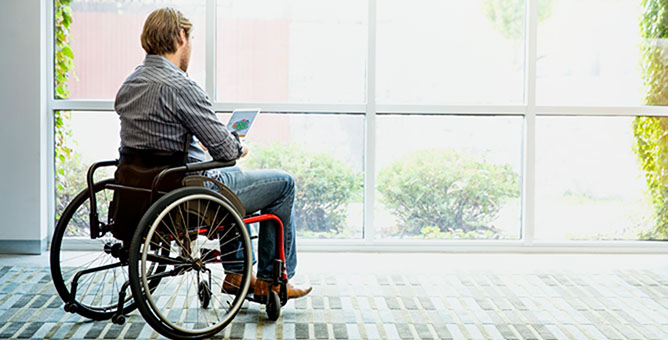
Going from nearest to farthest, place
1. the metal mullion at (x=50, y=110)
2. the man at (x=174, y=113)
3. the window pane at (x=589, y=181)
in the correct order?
the man at (x=174, y=113)
the metal mullion at (x=50, y=110)
the window pane at (x=589, y=181)

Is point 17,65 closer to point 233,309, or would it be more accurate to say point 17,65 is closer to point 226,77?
point 226,77

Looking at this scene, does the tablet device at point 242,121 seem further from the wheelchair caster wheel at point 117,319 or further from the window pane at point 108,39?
the window pane at point 108,39

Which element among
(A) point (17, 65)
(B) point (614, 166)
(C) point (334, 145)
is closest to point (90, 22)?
(A) point (17, 65)

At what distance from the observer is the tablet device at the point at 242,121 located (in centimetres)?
289

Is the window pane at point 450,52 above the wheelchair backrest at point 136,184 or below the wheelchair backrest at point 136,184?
above

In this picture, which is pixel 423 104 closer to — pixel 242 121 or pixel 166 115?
pixel 242 121

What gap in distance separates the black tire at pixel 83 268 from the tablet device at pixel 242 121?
0.52m

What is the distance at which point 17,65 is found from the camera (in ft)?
12.9

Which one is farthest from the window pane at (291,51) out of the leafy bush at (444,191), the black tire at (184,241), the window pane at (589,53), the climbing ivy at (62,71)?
the black tire at (184,241)

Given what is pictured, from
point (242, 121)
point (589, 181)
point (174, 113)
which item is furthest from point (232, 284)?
point (589, 181)

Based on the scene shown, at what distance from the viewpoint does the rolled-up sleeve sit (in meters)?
2.54

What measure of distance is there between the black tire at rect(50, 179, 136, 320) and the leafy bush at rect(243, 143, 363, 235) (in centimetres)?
92

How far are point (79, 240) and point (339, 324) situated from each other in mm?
1944

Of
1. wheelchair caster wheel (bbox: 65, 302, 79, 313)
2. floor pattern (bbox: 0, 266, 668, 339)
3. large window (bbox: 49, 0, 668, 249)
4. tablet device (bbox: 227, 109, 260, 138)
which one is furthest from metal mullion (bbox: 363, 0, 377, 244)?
wheelchair caster wheel (bbox: 65, 302, 79, 313)
